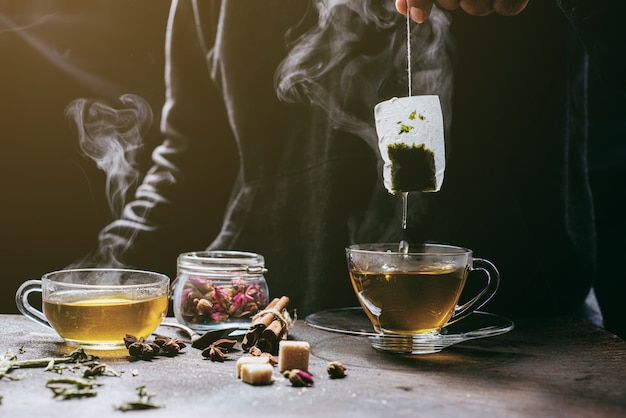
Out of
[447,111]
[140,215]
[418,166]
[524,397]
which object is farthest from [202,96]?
[524,397]

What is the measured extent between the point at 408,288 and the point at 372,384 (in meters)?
0.32

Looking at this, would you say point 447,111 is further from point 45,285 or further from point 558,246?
point 45,285

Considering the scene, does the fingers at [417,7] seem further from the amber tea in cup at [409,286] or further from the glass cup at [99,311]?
the glass cup at [99,311]

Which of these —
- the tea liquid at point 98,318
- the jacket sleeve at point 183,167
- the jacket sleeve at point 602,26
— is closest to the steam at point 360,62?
the jacket sleeve at point 183,167

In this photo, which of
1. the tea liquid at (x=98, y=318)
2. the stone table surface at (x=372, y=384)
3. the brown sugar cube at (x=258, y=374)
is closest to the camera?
the stone table surface at (x=372, y=384)

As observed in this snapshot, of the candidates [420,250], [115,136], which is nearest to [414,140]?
[420,250]

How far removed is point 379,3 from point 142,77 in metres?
0.80

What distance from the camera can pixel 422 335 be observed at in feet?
5.26

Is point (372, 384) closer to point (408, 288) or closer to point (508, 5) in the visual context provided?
point (408, 288)

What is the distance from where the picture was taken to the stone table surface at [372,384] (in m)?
1.14

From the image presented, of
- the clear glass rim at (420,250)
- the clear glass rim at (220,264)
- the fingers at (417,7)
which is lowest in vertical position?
the clear glass rim at (220,264)

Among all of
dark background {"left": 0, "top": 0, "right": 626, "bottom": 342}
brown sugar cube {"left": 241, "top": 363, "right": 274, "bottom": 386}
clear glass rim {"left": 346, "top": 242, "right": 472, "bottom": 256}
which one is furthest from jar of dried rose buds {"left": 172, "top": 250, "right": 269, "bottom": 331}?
dark background {"left": 0, "top": 0, "right": 626, "bottom": 342}

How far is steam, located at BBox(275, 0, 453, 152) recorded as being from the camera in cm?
222

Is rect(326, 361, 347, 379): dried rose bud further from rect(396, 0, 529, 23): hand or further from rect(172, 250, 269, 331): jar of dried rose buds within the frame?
rect(396, 0, 529, 23): hand
